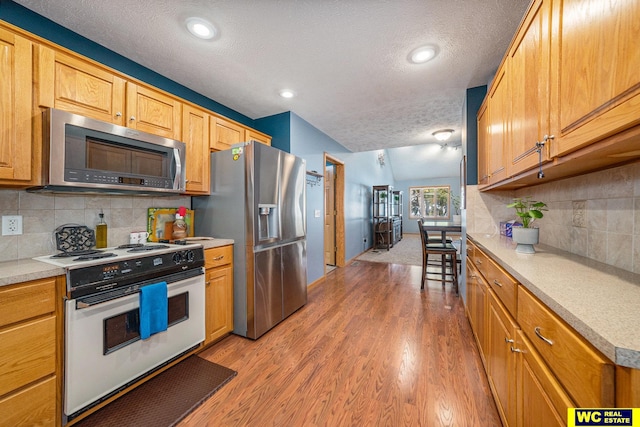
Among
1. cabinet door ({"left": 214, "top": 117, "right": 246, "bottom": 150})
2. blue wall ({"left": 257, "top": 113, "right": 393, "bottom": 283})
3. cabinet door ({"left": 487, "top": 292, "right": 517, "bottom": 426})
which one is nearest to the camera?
cabinet door ({"left": 487, "top": 292, "right": 517, "bottom": 426})

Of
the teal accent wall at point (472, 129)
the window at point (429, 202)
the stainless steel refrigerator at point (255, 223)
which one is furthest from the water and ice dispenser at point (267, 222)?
the window at point (429, 202)

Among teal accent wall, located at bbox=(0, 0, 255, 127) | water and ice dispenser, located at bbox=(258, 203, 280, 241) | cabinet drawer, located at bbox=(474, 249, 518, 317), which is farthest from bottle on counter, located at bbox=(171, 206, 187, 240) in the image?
cabinet drawer, located at bbox=(474, 249, 518, 317)

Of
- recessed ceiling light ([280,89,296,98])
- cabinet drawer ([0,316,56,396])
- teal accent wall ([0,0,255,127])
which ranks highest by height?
recessed ceiling light ([280,89,296,98])

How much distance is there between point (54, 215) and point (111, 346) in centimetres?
102

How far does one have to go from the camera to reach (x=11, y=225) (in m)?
1.53

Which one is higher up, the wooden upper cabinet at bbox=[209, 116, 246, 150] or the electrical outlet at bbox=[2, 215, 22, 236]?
the wooden upper cabinet at bbox=[209, 116, 246, 150]

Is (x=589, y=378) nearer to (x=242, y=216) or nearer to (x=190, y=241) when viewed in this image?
(x=242, y=216)

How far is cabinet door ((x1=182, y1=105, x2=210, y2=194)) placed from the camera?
2.22m

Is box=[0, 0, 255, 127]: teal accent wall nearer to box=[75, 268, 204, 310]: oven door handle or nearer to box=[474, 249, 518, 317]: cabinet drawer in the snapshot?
box=[75, 268, 204, 310]: oven door handle

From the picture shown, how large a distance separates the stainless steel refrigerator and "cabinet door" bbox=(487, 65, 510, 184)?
1869 mm

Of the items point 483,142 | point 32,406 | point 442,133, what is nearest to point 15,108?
point 32,406

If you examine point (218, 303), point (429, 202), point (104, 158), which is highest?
point (429, 202)

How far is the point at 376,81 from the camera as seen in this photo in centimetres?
248

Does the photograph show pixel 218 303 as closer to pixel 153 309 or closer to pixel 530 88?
pixel 153 309
